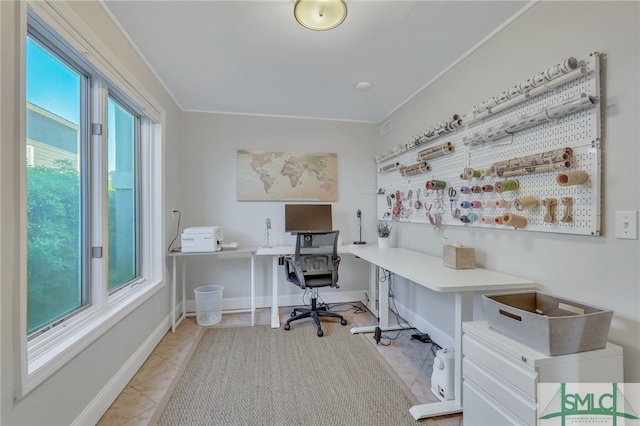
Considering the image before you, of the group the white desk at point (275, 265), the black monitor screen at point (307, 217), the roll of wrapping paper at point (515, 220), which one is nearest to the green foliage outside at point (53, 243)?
the white desk at point (275, 265)

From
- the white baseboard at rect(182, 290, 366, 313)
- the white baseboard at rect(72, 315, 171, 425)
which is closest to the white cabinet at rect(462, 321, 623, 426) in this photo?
the white baseboard at rect(72, 315, 171, 425)

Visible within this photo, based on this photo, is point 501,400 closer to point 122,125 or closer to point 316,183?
point 316,183

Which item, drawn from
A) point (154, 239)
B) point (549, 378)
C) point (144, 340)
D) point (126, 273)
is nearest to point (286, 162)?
point (154, 239)

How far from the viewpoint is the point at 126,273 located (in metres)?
2.26

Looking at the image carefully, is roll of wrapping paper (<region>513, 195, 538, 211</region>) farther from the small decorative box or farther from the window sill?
the window sill

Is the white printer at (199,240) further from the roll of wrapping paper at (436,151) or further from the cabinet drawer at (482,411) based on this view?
the cabinet drawer at (482,411)

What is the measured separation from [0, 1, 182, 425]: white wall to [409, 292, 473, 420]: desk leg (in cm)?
185

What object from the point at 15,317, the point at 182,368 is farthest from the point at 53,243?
the point at 182,368

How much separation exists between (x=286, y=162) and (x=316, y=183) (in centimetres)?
47

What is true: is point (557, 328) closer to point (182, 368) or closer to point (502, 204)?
point (502, 204)

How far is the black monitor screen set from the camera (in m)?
3.29

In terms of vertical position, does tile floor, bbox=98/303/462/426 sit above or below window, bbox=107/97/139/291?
below

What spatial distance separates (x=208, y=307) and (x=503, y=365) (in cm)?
273

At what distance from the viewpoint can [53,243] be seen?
55.9 inches
